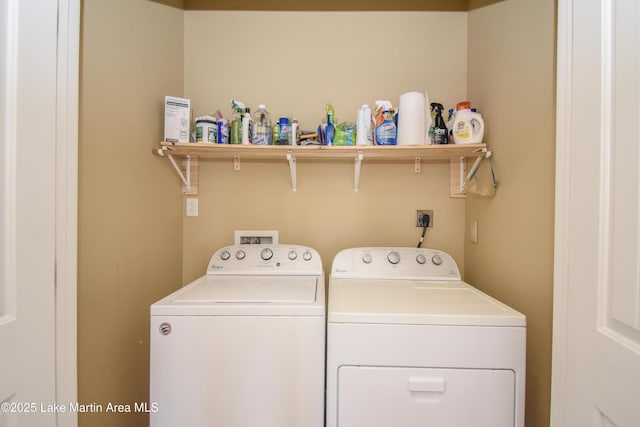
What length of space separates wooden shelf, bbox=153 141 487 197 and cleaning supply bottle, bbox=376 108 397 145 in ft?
0.17

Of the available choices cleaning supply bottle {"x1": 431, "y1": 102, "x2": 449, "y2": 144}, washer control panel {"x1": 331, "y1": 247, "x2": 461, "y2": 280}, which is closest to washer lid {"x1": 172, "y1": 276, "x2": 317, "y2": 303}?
washer control panel {"x1": 331, "y1": 247, "x2": 461, "y2": 280}

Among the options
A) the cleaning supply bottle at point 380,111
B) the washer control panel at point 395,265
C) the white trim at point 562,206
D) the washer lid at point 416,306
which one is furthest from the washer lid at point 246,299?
the cleaning supply bottle at point 380,111

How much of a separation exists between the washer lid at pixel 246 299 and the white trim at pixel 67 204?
0.92 feet

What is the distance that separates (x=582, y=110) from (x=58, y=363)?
6.03ft

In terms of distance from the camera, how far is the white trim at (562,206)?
29.6 inches

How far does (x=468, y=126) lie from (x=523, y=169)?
13.6 inches

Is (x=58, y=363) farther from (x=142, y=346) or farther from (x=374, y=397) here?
(x=374, y=397)

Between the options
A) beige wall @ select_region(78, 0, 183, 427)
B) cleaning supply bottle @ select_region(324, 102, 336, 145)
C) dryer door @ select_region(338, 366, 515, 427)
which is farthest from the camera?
cleaning supply bottle @ select_region(324, 102, 336, 145)

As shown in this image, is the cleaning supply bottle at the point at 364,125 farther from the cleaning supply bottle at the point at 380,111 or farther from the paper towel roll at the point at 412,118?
the paper towel roll at the point at 412,118

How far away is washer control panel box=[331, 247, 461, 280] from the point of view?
1.38 metres

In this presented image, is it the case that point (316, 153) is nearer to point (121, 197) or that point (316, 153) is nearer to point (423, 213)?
point (423, 213)

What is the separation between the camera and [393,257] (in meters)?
1.41

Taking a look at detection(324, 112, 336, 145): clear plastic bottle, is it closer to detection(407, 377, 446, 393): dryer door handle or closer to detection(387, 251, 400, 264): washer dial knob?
detection(387, 251, 400, 264): washer dial knob

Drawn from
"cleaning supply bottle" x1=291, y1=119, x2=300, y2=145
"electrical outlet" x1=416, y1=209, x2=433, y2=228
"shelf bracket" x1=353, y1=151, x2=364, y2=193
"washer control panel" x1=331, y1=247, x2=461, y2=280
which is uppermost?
"cleaning supply bottle" x1=291, y1=119, x2=300, y2=145
